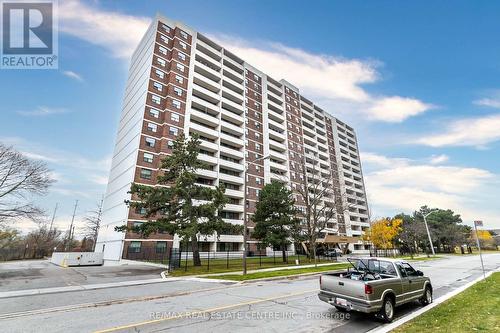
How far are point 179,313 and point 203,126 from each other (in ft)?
144

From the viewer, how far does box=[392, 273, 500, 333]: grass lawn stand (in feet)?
21.7

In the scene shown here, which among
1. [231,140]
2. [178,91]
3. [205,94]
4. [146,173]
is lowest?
[146,173]


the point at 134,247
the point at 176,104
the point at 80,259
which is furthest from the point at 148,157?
the point at 80,259

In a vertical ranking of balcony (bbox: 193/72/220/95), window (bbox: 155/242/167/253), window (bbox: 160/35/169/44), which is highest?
window (bbox: 160/35/169/44)

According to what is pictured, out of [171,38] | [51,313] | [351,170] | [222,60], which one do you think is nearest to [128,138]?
[171,38]

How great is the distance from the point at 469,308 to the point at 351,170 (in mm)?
87079

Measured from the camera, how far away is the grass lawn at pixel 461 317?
21.7 feet

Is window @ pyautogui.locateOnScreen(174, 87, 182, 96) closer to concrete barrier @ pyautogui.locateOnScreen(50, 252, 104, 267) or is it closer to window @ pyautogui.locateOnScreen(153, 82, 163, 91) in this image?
window @ pyautogui.locateOnScreen(153, 82, 163, 91)

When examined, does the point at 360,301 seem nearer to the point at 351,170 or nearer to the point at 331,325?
the point at 331,325

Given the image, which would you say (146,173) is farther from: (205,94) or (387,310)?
(387,310)

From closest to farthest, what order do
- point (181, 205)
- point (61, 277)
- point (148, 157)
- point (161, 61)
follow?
1. point (61, 277)
2. point (181, 205)
3. point (148, 157)
4. point (161, 61)

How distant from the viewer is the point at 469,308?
28.8 ft

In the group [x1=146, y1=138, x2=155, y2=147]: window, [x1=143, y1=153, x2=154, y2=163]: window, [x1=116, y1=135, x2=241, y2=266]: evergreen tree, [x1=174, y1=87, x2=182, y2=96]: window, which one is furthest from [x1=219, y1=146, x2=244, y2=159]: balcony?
[x1=116, y1=135, x2=241, y2=266]: evergreen tree

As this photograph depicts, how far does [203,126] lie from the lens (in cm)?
5019
